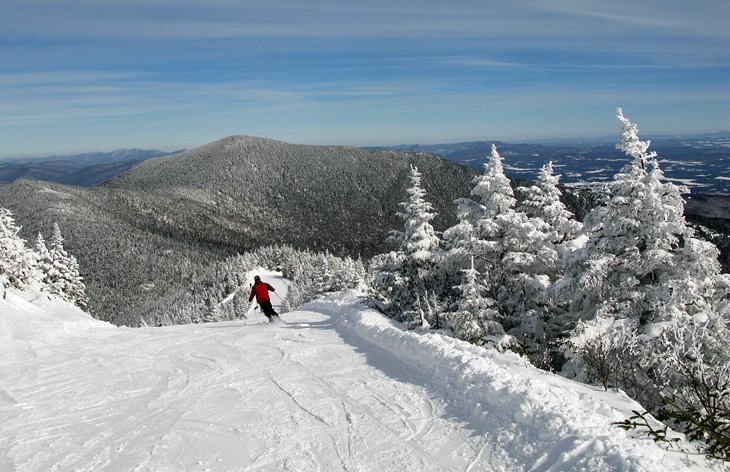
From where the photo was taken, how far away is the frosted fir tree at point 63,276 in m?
38.3

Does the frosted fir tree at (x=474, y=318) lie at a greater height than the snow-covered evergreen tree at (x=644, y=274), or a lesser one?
lesser

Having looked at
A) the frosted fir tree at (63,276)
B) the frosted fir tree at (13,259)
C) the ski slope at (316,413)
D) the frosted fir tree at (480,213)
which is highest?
the frosted fir tree at (480,213)

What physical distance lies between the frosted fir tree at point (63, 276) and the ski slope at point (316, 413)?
31.8 m

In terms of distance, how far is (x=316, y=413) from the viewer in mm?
7066

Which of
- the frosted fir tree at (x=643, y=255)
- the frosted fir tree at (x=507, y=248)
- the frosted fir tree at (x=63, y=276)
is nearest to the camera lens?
the frosted fir tree at (x=643, y=255)

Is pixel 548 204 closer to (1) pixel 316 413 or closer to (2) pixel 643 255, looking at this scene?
(2) pixel 643 255

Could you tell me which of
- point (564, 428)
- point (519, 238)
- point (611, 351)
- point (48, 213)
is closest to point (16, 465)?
point (564, 428)

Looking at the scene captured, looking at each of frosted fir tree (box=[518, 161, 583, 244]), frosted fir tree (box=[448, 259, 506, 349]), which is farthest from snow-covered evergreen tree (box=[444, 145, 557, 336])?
frosted fir tree (box=[518, 161, 583, 244])

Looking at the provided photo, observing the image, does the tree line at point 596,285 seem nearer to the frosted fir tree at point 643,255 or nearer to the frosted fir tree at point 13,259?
the frosted fir tree at point 643,255

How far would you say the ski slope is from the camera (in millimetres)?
5453

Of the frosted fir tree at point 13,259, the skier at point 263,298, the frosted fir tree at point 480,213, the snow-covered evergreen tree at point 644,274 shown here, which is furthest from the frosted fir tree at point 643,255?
the frosted fir tree at point 13,259

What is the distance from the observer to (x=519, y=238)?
647 inches

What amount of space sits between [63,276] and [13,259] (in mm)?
10465

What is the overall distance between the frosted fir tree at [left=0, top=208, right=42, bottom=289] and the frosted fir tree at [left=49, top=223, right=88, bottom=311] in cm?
530
